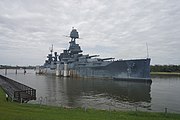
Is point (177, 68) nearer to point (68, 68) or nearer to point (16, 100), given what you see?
point (68, 68)

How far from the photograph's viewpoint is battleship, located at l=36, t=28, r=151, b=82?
74500 millimetres

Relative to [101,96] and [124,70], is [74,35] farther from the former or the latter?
[101,96]

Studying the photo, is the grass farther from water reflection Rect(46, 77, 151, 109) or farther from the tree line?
the tree line

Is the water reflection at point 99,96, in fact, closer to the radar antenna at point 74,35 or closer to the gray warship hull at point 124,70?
the gray warship hull at point 124,70

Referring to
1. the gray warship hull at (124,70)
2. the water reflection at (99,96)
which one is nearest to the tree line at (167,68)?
the gray warship hull at (124,70)

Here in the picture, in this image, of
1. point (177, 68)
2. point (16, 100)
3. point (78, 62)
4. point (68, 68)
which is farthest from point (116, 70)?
point (177, 68)

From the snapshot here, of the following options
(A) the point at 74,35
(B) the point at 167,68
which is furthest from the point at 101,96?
(B) the point at 167,68

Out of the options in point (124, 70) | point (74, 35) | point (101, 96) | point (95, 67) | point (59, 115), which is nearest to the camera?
point (59, 115)

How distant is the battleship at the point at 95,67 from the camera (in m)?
74.5

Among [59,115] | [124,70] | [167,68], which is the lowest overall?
[59,115]

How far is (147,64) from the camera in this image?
72875 millimetres

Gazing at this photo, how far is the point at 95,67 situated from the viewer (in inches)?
3615

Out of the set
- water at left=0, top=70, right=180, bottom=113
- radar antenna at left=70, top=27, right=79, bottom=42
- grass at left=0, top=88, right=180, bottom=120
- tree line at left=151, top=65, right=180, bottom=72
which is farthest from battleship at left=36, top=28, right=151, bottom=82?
tree line at left=151, top=65, right=180, bottom=72

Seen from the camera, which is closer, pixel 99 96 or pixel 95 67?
pixel 99 96
